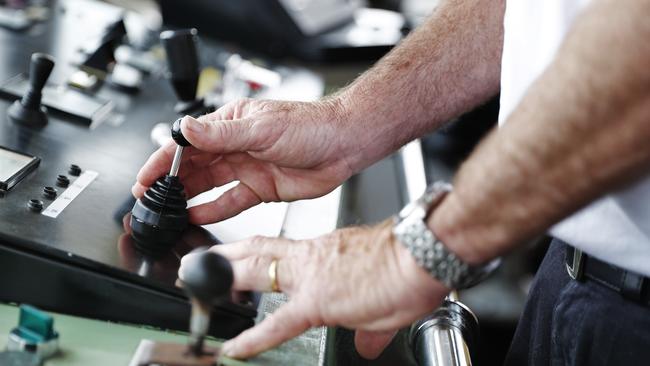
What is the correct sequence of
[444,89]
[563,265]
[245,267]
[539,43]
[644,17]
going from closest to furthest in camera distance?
[644,17] → [245,267] → [539,43] → [563,265] → [444,89]

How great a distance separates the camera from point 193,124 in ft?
3.70

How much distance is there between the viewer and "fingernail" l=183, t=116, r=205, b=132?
1121 mm

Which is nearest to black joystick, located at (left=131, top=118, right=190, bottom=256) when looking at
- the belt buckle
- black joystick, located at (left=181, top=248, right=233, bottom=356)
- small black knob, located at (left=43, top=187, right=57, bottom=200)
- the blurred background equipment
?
small black knob, located at (left=43, top=187, right=57, bottom=200)

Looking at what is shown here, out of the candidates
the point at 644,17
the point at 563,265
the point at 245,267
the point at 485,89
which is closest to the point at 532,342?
the point at 563,265

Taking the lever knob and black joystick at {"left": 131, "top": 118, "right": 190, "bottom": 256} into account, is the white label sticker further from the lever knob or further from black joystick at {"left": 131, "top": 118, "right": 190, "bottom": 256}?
the lever knob

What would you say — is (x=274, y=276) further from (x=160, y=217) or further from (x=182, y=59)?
(x=182, y=59)

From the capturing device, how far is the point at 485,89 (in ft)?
4.66

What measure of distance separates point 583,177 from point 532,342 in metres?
0.60

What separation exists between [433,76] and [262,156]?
344mm

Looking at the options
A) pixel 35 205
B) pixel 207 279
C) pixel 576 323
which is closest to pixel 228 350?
pixel 207 279

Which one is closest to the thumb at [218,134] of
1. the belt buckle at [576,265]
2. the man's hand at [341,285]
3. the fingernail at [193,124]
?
the fingernail at [193,124]

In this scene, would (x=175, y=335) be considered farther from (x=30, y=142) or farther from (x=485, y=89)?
(x=485, y=89)

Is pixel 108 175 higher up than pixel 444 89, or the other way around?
pixel 444 89

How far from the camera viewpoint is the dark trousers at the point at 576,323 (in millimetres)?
1139
